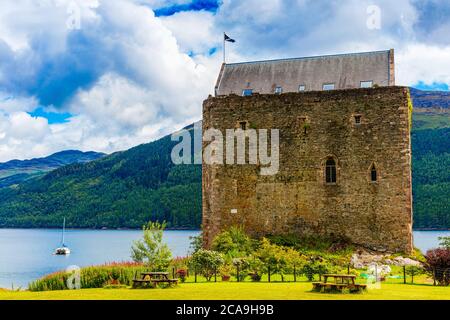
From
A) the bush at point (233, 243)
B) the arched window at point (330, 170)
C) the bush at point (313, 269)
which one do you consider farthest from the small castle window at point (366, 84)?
the bush at point (313, 269)

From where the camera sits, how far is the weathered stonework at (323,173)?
122 feet

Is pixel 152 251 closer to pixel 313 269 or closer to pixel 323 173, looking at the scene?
pixel 313 269

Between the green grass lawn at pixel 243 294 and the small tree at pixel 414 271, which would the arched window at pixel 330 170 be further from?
the green grass lawn at pixel 243 294

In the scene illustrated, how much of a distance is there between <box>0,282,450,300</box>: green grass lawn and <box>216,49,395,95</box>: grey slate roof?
16197 mm

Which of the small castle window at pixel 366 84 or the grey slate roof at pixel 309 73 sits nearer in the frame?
the small castle window at pixel 366 84

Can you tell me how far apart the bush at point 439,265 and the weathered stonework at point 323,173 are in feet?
21.2

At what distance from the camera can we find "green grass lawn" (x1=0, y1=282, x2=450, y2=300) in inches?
879

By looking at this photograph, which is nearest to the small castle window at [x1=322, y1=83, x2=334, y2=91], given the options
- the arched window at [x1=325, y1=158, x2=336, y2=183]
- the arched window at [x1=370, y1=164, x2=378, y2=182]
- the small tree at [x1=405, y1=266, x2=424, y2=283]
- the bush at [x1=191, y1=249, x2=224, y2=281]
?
the arched window at [x1=325, y1=158, x2=336, y2=183]

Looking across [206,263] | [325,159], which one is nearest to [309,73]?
[325,159]

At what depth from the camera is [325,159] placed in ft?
126

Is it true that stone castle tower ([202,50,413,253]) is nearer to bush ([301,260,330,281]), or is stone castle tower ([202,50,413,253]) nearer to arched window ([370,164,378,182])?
arched window ([370,164,378,182])

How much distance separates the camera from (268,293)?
923 inches
